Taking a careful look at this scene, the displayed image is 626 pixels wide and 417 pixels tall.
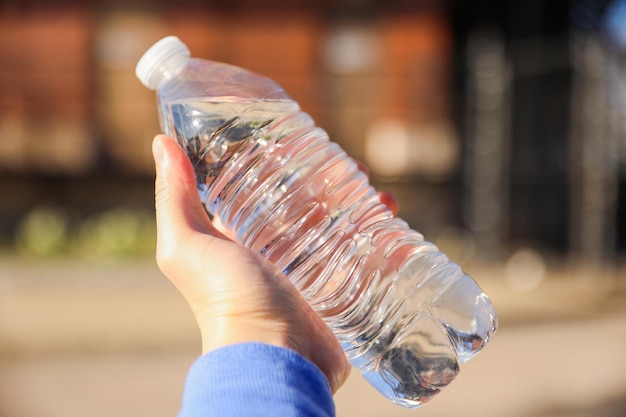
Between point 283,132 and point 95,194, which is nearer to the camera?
point 283,132

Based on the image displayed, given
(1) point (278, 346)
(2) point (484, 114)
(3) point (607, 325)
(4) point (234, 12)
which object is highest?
(1) point (278, 346)

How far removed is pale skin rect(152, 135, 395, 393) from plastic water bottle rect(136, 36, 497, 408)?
0.52 ft

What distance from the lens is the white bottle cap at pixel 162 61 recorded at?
2.10 meters

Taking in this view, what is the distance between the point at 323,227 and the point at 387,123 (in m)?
10.6

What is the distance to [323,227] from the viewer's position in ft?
7.58

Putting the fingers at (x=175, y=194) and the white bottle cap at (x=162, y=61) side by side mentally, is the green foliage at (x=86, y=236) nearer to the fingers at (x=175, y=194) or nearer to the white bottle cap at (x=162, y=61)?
the white bottle cap at (x=162, y=61)

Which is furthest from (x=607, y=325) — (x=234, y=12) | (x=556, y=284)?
(x=234, y=12)

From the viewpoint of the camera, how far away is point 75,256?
1020 centimetres

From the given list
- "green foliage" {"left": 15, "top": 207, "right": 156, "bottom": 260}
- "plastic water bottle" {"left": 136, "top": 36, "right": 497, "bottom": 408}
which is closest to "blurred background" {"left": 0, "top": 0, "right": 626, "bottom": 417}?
"green foliage" {"left": 15, "top": 207, "right": 156, "bottom": 260}

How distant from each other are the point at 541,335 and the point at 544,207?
201 inches

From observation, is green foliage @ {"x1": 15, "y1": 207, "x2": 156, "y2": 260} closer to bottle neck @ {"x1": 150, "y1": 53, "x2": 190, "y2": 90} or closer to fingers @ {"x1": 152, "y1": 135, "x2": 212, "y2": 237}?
bottle neck @ {"x1": 150, "y1": 53, "x2": 190, "y2": 90}

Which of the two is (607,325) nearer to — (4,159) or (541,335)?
(541,335)

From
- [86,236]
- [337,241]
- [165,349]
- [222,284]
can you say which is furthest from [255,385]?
[86,236]

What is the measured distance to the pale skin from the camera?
5.60ft
